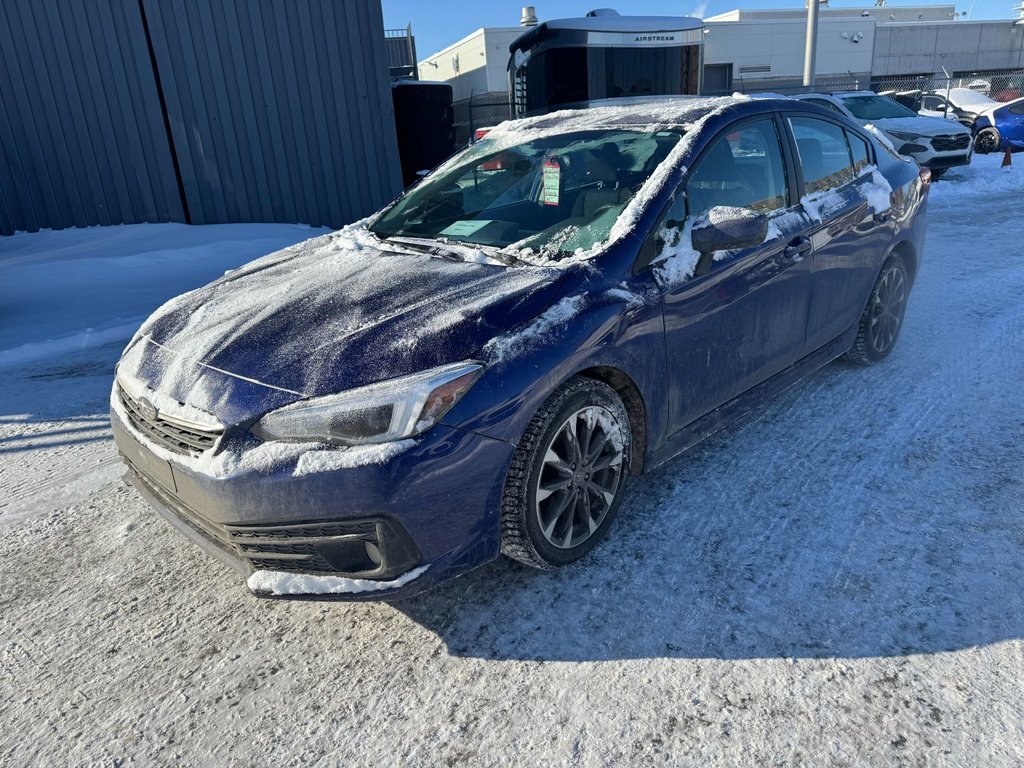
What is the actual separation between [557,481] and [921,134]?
13.5 m

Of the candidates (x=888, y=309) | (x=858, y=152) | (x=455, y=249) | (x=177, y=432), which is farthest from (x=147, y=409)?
(x=888, y=309)

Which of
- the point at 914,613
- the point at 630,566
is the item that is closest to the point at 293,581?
the point at 630,566

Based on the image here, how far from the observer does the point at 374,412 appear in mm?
2105

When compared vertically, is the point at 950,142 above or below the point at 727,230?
below

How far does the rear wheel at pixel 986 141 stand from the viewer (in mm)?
17141

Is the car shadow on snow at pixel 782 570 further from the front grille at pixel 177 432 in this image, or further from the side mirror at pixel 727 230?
the side mirror at pixel 727 230

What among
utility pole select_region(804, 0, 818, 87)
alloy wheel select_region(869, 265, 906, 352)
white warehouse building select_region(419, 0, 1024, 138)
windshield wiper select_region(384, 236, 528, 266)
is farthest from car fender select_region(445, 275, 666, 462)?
white warehouse building select_region(419, 0, 1024, 138)

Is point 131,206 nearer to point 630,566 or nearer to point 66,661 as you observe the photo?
point 66,661

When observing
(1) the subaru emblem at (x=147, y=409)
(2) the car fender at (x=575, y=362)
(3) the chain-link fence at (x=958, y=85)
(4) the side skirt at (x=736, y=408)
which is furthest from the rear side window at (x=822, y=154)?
(3) the chain-link fence at (x=958, y=85)

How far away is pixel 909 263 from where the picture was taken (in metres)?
4.60

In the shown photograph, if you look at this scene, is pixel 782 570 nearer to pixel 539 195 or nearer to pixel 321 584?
pixel 321 584

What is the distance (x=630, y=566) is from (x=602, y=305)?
3.22 ft

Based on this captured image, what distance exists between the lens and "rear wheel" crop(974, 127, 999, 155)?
17.1m

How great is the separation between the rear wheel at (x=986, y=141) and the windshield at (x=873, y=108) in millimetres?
4786
